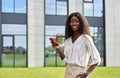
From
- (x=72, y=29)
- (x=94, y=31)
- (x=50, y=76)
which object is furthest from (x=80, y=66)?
(x=94, y=31)

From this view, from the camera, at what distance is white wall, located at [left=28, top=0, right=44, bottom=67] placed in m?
31.5

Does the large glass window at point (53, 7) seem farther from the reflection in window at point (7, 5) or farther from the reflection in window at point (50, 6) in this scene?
the reflection in window at point (7, 5)

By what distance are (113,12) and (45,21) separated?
640 cm

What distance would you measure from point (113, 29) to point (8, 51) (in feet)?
32.4

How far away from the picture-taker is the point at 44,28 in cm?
3203

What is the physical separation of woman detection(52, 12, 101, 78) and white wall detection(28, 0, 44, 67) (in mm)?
27601

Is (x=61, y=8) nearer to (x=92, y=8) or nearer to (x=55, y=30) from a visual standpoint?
(x=55, y=30)

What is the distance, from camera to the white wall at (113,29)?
3372 cm

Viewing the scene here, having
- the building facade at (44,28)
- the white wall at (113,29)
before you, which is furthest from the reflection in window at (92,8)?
the white wall at (113,29)

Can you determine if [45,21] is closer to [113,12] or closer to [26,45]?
[26,45]

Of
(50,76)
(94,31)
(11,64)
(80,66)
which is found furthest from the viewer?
(94,31)

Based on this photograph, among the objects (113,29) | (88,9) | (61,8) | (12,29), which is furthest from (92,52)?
(113,29)

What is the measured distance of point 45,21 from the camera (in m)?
32.2

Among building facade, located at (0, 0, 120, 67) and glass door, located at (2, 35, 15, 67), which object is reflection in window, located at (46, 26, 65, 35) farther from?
glass door, located at (2, 35, 15, 67)
